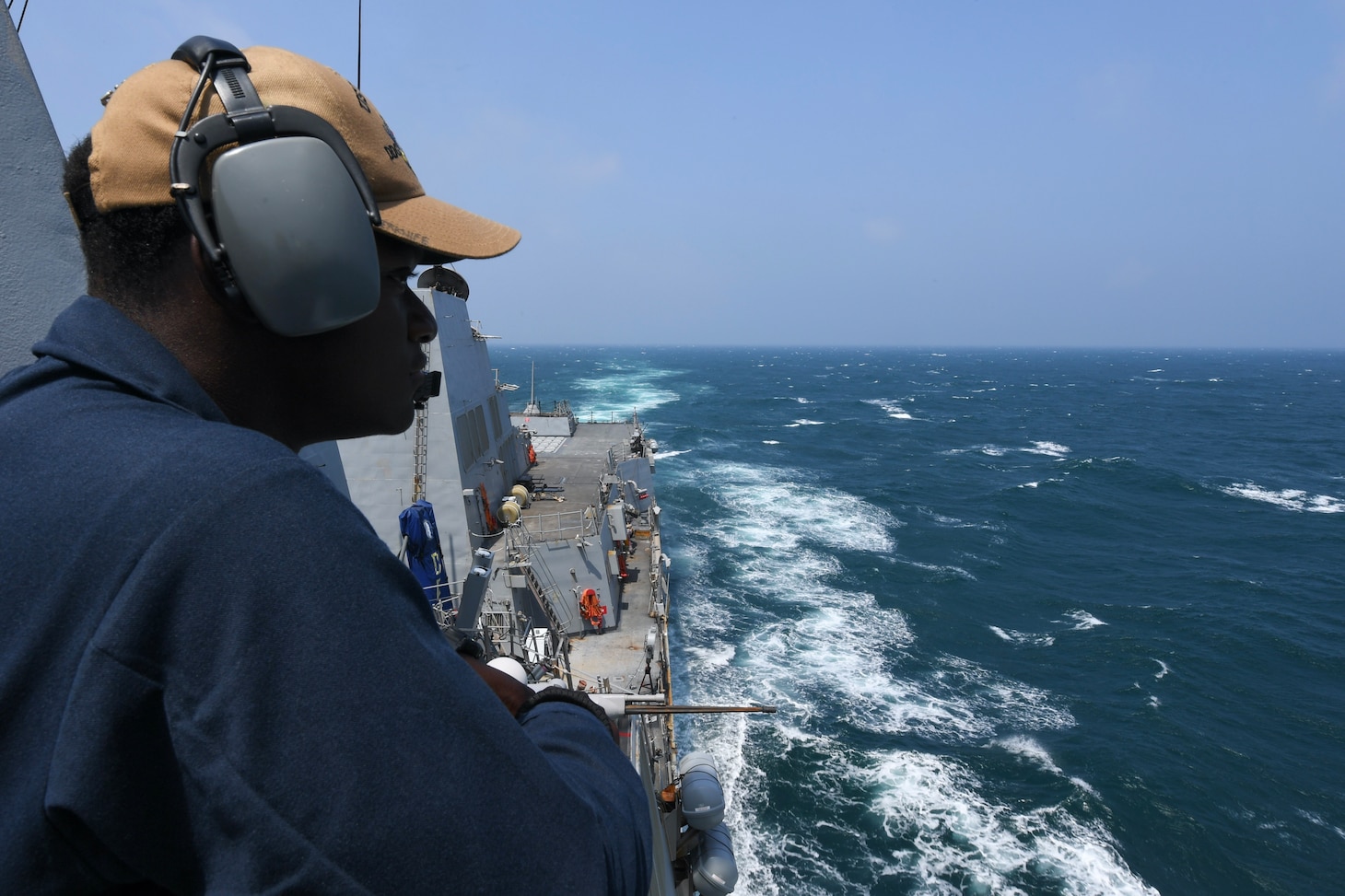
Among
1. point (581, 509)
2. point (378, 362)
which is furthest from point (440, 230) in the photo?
point (581, 509)

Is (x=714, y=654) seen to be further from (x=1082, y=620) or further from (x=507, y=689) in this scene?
(x=507, y=689)

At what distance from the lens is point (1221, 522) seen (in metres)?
38.8

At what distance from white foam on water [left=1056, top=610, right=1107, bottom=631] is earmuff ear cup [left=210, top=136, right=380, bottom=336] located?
29.2m

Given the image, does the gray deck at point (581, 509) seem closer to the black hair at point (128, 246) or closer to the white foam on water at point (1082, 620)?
the black hair at point (128, 246)

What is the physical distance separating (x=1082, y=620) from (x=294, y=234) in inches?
1193

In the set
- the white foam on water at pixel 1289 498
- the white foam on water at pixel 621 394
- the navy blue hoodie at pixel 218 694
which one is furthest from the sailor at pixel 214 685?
the white foam on water at pixel 621 394

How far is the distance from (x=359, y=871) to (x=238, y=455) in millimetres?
444

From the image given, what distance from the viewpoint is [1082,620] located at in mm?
26047

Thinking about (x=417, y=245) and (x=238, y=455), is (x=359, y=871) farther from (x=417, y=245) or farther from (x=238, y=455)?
(x=417, y=245)

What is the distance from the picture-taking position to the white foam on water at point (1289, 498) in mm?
41709

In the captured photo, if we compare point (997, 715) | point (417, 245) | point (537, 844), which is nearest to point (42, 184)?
point (417, 245)

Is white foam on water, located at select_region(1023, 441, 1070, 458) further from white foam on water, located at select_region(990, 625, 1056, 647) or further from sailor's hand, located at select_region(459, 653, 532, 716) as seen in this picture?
sailor's hand, located at select_region(459, 653, 532, 716)

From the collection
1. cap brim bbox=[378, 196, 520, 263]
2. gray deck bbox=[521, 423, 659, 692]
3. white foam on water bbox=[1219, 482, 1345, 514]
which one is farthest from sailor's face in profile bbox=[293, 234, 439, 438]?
white foam on water bbox=[1219, 482, 1345, 514]

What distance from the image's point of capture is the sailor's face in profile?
115 centimetres
